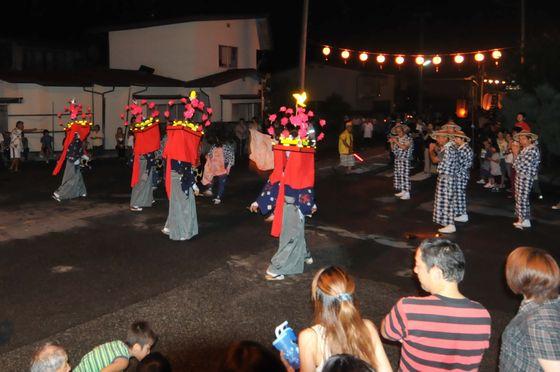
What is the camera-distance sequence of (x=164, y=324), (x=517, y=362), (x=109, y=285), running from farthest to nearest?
(x=109, y=285)
(x=164, y=324)
(x=517, y=362)

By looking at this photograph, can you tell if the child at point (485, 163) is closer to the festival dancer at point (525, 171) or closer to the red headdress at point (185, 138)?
the festival dancer at point (525, 171)

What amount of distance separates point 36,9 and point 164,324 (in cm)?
3171

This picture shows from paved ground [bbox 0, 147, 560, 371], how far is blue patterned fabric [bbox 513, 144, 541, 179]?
112 centimetres

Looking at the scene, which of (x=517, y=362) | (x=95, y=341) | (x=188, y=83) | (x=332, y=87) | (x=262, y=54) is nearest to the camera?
(x=517, y=362)

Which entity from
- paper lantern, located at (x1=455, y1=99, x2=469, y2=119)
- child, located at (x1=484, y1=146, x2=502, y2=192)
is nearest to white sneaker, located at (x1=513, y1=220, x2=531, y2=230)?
child, located at (x1=484, y1=146, x2=502, y2=192)

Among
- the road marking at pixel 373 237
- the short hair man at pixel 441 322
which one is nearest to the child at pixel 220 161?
the road marking at pixel 373 237

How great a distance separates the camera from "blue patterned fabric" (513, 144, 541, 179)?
10883 mm

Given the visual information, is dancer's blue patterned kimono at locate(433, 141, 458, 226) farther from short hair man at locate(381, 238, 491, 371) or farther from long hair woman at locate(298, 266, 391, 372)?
long hair woman at locate(298, 266, 391, 372)

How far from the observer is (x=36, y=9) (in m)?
32.8

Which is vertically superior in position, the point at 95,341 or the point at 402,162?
the point at 402,162

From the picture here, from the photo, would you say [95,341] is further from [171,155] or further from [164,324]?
[171,155]

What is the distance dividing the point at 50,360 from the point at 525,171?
31.7ft

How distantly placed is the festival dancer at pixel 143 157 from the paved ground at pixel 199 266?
0.35m

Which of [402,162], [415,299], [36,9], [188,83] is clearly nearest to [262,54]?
[188,83]
